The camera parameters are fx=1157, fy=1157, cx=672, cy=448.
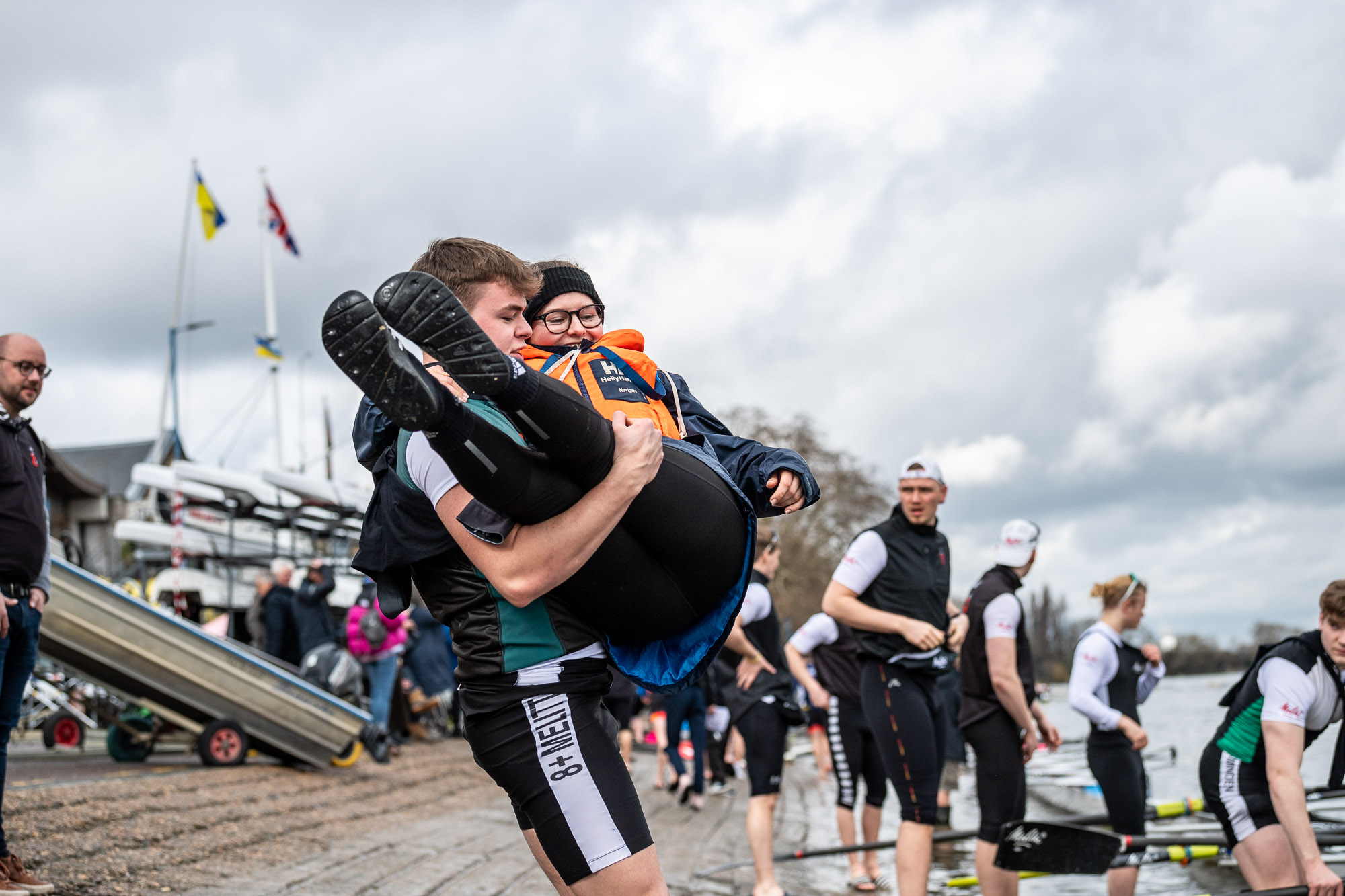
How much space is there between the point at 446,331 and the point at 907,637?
424 cm

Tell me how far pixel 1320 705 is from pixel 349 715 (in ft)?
26.4

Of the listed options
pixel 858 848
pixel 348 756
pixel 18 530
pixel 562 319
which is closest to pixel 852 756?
pixel 858 848

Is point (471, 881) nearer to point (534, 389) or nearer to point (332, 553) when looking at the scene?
point (534, 389)

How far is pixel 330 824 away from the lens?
25.3 ft

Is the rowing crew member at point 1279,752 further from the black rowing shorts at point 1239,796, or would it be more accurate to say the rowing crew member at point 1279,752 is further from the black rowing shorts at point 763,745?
the black rowing shorts at point 763,745

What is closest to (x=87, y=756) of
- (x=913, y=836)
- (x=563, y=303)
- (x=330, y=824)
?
(x=330, y=824)

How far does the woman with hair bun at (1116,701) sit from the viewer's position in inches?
243

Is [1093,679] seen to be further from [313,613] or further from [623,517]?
[313,613]

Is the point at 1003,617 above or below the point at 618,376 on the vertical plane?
Result: below

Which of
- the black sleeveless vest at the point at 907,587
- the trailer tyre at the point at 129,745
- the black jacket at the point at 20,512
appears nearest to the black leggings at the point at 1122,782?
the black sleeveless vest at the point at 907,587

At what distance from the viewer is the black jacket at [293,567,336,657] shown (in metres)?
13.0

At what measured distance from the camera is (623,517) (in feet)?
7.75

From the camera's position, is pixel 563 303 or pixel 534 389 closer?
pixel 534 389

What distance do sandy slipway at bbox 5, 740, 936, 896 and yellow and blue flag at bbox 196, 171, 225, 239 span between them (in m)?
28.7
